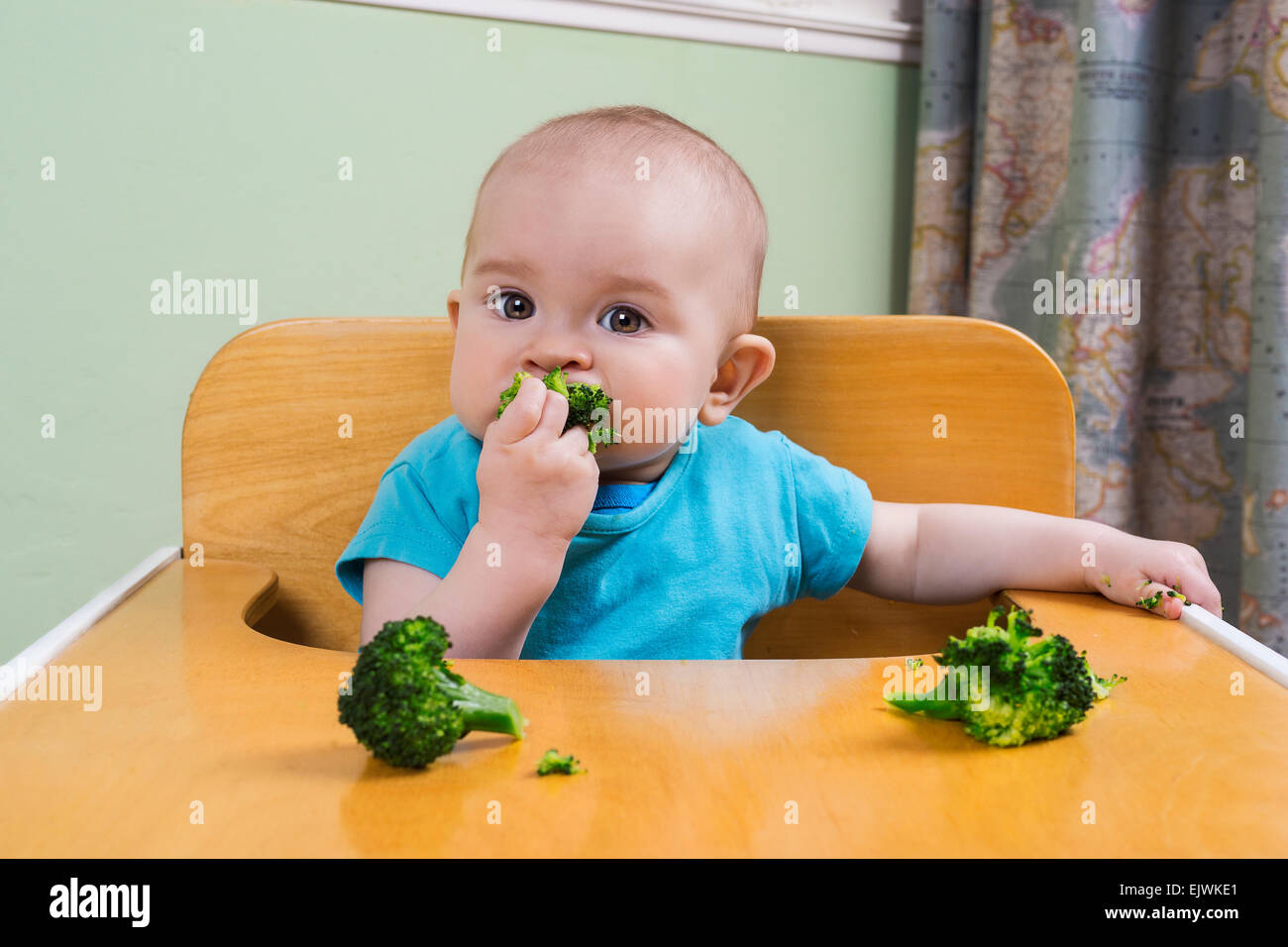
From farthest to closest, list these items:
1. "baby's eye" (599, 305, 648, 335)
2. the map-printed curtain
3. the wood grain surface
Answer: the map-printed curtain → "baby's eye" (599, 305, 648, 335) → the wood grain surface

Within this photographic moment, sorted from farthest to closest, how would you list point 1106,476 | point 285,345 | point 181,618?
point 1106,476 < point 285,345 < point 181,618

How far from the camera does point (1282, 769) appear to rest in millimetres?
503

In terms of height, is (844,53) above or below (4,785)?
above

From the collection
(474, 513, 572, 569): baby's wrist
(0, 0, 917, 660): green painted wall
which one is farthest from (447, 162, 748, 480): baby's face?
(0, 0, 917, 660): green painted wall

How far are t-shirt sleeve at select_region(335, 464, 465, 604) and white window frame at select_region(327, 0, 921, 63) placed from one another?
35.6 inches

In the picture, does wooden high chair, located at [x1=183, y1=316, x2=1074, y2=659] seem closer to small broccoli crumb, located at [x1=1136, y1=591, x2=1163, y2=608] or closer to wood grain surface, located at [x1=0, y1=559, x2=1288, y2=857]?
small broccoli crumb, located at [x1=1136, y1=591, x2=1163, y2=608]

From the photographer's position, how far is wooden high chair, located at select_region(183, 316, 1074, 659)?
3.35ft

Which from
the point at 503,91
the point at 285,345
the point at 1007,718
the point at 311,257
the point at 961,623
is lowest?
the point at 961,623

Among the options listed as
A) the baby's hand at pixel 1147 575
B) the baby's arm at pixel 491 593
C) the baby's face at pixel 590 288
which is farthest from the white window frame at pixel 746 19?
the baby's hand at pixel 1147 575

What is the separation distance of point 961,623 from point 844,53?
1.13 m
